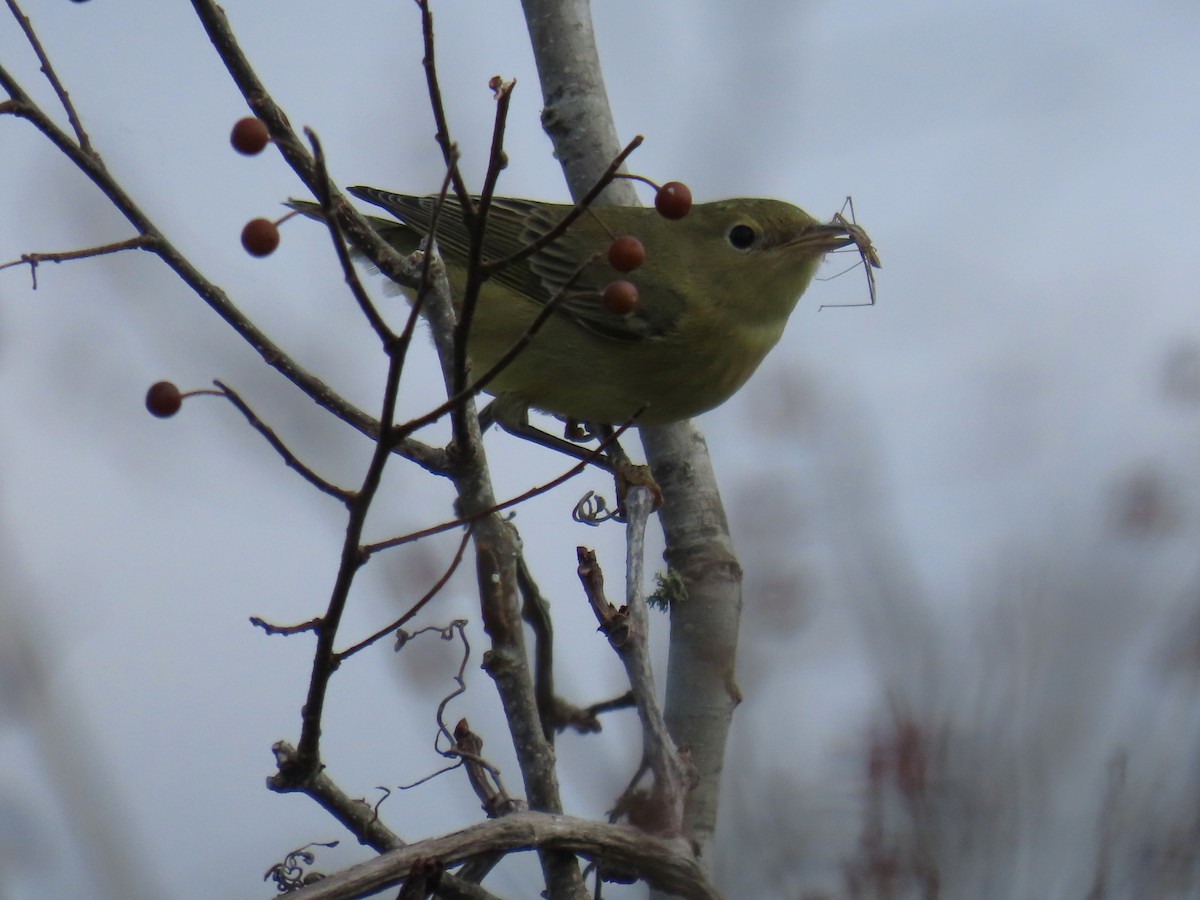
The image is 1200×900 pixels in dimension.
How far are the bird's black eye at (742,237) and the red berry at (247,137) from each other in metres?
3.40

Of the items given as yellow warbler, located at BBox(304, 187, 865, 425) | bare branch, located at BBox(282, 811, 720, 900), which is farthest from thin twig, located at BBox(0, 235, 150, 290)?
yellow warbler, located at BBox(304, 187, 865, 425)

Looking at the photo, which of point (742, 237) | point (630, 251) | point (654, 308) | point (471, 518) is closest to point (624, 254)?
point (630, 251)

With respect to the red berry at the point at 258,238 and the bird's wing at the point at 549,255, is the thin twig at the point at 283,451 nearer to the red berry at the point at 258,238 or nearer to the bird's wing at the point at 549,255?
the red berry at the point at 258,238

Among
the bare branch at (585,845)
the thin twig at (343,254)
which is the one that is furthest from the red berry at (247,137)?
the bare branch at (585,845)

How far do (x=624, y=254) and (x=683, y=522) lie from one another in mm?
1725

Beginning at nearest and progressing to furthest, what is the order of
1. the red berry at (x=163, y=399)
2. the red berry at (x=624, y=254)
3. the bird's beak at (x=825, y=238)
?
the red berry at (x=163, y=399)
the red berry at (x=624, y=254)
the bird's beak at (x=825, y=238)

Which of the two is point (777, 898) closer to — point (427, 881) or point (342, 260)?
point (427, 881)

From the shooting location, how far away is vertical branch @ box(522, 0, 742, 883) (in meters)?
3.62

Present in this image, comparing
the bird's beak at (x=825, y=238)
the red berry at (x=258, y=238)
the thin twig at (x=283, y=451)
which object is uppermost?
the bird's beak at (x=825, y=238)

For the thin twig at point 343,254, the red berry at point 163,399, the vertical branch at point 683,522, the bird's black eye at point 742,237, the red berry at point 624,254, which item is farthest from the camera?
the bird's black eye at point 742,237

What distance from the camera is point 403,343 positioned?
1.89 m

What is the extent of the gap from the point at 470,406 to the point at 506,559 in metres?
0.38

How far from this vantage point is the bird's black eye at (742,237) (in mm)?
Answer: 5457

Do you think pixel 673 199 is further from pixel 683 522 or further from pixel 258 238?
pixel 683 522
